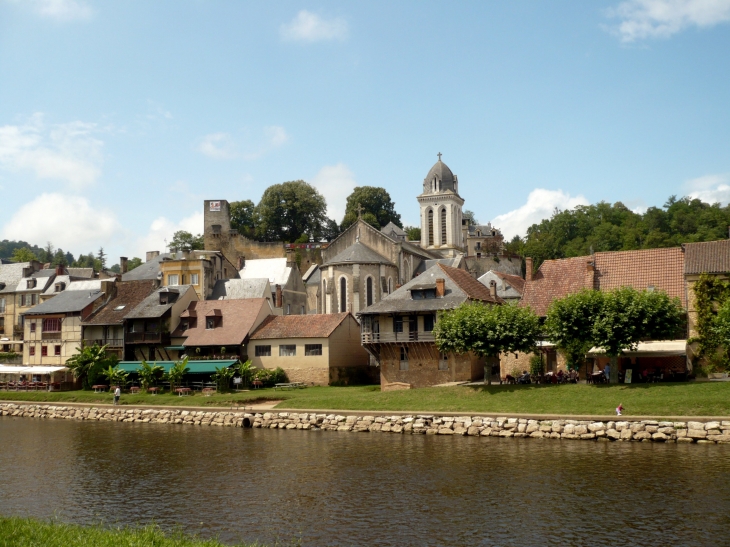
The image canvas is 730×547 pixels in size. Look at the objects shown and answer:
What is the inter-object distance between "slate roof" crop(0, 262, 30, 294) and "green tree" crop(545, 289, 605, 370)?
5712cm

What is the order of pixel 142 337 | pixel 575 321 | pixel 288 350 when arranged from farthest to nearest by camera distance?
pixel 142 337
pixel 288 350
pixel 575 321

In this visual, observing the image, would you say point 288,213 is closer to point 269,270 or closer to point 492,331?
point 269,270

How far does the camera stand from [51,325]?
2292 inches

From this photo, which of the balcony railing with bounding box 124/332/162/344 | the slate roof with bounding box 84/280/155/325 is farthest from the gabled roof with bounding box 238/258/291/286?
the balcony railing with bounding box 124/332/162/344

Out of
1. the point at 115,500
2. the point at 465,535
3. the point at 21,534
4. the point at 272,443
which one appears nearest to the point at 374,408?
the point at 272,443

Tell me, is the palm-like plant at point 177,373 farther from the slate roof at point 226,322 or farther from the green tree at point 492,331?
the green tree at point 492,331

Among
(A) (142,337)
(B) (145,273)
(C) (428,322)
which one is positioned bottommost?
(A) (142,337)

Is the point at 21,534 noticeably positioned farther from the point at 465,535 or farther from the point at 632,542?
the point at 632,542

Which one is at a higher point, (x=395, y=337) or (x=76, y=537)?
(x=395, y=337)

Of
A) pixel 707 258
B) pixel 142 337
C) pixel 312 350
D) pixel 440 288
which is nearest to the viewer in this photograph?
pixel 707 258

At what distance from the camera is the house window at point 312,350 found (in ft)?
160

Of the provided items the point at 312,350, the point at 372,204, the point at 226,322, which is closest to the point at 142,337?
the point at 226,322

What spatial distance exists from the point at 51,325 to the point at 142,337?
1026cm

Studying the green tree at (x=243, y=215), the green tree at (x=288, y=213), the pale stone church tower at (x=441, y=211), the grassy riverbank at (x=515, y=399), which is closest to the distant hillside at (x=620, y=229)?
the pale stone church tower at (x=441, y=211)
